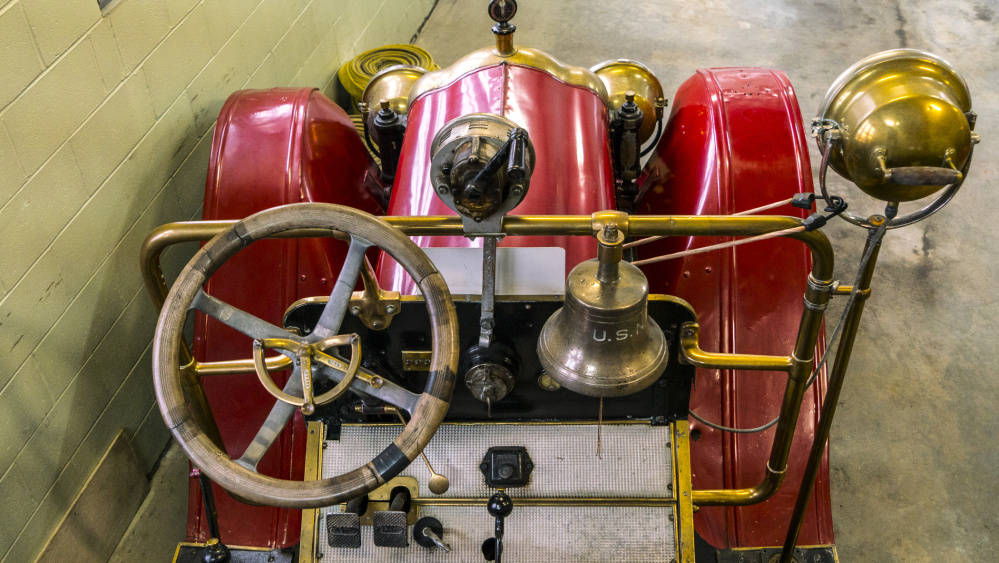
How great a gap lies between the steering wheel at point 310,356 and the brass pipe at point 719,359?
0.67 meters

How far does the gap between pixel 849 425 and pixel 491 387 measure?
188cm

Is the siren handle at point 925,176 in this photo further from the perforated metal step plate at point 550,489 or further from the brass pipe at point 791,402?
the perforated metal step plate at point 550,489

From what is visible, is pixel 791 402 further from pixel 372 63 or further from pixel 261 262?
pixel 372 63

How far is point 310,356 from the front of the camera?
1.52 meters

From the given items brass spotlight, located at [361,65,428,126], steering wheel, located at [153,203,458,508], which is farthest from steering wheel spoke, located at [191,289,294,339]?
brass spotlight, located at [361,65,428,126]

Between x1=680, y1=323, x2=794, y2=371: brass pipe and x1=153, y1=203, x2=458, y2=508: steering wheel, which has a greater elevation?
x1=153, y1=203, x2=458, y2=508: steering wheel

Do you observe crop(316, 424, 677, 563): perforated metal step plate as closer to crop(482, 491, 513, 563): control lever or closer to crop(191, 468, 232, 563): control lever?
crop(482, 491, 513, 563): control lever

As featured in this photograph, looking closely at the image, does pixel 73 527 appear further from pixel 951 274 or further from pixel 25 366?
pixel 951 274

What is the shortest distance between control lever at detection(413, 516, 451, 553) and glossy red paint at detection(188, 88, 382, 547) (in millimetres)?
494

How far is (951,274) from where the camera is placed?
3.80 meters

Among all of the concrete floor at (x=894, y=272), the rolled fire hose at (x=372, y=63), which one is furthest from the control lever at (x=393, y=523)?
the rolled fire hose at (x=372, y=63)

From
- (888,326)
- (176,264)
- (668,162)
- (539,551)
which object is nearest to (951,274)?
(888,326)

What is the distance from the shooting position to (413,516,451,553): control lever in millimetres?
2053

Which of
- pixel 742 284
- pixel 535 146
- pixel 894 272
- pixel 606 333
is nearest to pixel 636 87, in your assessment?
pixel 535 146
